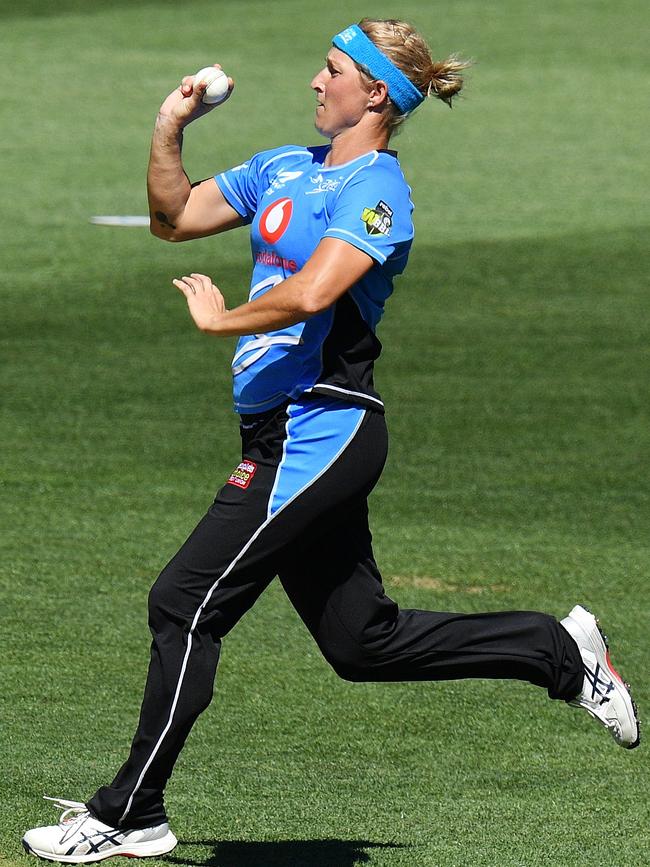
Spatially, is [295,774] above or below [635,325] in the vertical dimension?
above

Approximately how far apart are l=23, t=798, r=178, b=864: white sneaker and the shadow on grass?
0.13 m

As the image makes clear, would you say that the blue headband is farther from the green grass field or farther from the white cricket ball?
the green grass field

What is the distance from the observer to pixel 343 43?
491cm

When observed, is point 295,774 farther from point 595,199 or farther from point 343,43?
point 595,199

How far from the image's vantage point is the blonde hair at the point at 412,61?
16.1ft

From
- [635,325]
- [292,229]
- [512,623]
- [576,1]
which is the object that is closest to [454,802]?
[512,623]

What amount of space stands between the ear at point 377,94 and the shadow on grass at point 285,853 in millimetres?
2344

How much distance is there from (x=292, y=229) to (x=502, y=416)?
6292 millimetres

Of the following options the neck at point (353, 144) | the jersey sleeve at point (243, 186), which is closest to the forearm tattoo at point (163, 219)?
the jersey sleeve at point (243, 186)

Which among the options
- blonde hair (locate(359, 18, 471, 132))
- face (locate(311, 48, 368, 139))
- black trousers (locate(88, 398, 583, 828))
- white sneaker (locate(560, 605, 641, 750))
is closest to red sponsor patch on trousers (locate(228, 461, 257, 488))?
black trousers (locate(88, 398, 583, 828))

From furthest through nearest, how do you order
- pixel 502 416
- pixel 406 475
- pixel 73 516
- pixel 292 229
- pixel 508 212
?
pixel 508 212 → pixel 502 416 → pixel 406 475 → pixel 73 516 → pixel 292 229

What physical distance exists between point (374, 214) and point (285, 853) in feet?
6.68

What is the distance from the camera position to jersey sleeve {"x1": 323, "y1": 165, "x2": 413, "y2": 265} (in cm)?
462

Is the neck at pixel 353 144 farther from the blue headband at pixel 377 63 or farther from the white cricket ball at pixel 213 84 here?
the white cricket ball at pixel 213 84
